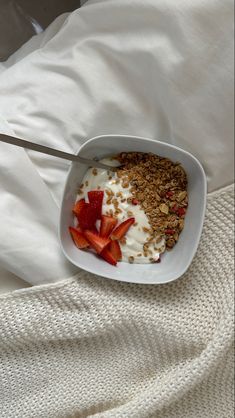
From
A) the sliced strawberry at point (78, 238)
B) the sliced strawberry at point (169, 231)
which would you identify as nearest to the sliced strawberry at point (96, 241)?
the sliced strawberry at point (78, 238)

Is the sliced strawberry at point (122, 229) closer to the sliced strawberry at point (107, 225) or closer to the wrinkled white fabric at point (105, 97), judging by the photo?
the sliced strawberry at point (107, 225)

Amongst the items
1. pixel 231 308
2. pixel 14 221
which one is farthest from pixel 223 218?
pixel 14 221

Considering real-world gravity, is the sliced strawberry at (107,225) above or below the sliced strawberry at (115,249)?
above

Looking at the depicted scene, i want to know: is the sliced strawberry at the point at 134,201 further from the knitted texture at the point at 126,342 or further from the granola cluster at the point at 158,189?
the knitted texture at the point at 126,342

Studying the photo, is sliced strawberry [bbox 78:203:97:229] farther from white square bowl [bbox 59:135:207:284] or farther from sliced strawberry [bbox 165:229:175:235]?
sliced strawberry [bbox 165:229:175:235]

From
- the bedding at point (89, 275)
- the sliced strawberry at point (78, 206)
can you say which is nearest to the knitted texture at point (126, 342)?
the bedding at point (89, 275)

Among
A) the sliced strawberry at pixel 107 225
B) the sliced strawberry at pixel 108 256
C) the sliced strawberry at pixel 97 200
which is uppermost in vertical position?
the sliced strawberry at pixel 97 200

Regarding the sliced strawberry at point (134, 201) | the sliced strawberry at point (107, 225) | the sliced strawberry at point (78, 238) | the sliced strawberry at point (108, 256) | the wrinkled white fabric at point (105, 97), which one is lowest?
the sliced strawberry at point (108, 256)
